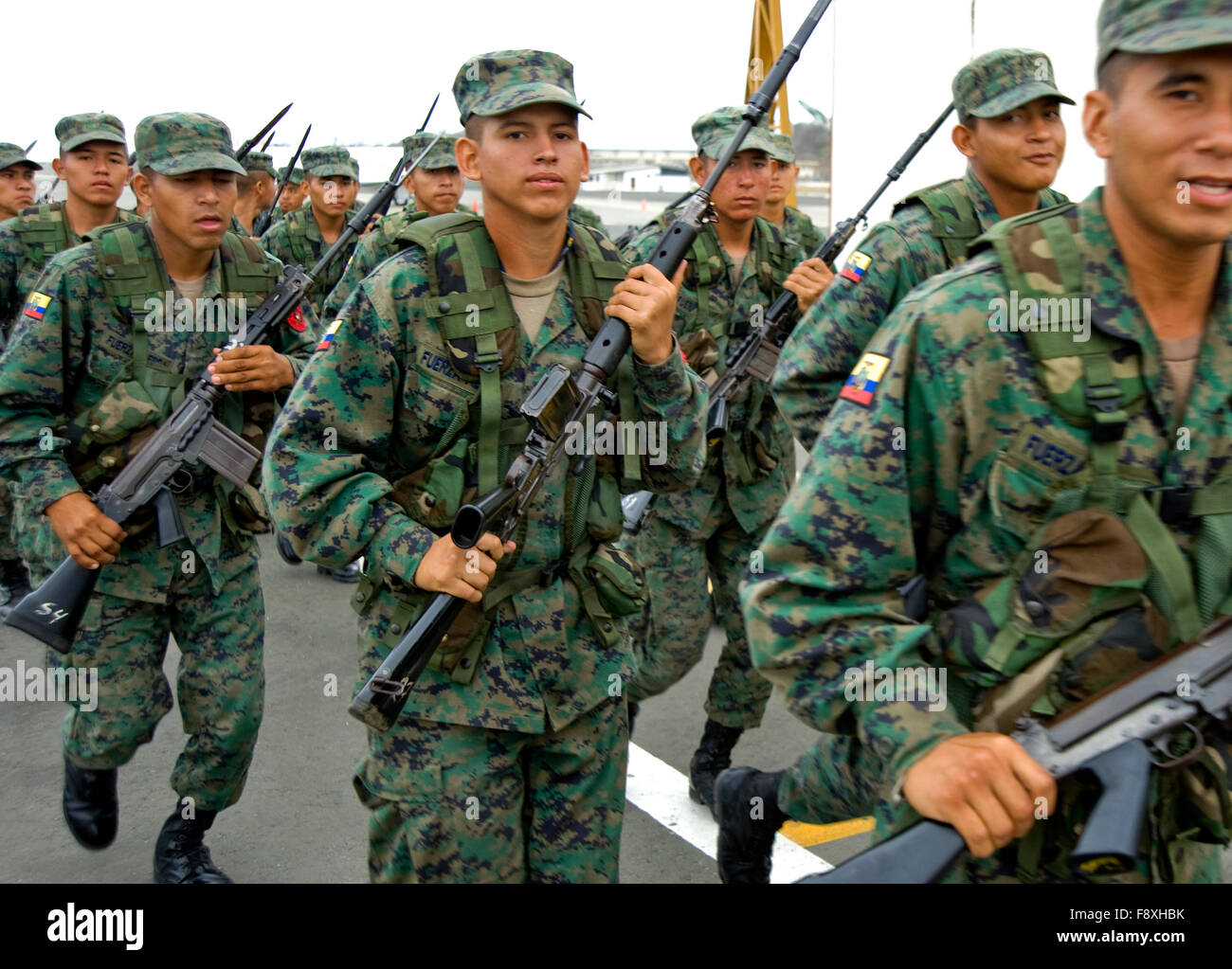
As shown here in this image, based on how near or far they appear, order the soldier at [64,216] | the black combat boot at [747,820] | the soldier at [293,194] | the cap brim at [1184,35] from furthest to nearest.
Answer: the soldier at [293,194]
the soldier at [64,216]
the black combat boot at [747,820]
the cap brim at [1184,35]

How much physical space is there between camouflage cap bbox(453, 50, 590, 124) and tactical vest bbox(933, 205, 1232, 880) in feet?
4.48

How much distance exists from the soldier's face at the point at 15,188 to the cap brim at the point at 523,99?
825 centimetres

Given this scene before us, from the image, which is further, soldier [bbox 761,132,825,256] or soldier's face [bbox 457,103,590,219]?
soldier [bbox 761,132,825,256]

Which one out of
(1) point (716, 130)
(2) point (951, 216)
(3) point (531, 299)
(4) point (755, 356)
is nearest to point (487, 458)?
(3) point (531, 299)

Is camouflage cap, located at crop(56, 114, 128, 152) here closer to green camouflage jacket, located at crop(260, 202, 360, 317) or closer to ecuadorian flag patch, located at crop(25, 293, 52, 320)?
green camouflage jacket, located at crop(260, 202, 360, 317)

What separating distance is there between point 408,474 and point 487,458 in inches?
10.1

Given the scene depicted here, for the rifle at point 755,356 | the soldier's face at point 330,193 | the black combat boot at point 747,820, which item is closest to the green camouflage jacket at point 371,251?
the soldier's face at point 330,193

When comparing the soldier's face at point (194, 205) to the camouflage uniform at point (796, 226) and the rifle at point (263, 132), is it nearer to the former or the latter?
the rifle at point (263, 132)

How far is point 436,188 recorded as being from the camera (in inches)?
329

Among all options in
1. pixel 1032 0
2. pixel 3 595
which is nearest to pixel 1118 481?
pixel 3 595

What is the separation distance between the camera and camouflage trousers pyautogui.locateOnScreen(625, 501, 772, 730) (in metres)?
4.58

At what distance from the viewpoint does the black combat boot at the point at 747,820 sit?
3246 millimetres

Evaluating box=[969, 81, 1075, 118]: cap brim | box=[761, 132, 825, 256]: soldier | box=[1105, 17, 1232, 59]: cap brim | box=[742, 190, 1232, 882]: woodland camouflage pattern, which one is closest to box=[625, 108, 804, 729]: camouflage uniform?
box=[761, 132, 825, 256]: soldier
